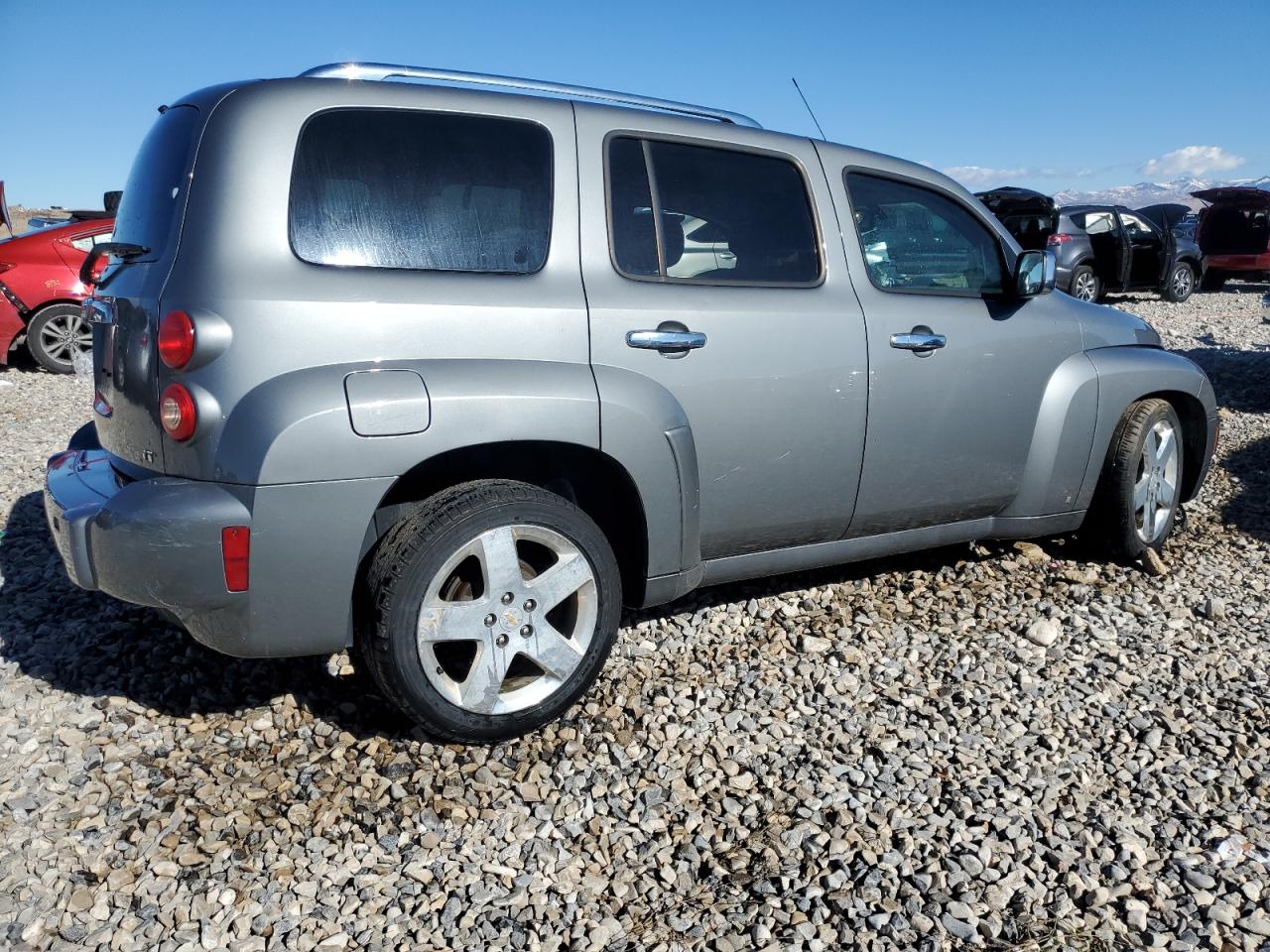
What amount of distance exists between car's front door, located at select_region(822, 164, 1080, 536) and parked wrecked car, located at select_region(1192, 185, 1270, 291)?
708 inches

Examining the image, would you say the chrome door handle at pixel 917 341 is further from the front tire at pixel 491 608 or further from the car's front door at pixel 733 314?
the front tire at pixel 491 608

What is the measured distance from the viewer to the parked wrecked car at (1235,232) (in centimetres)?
1945

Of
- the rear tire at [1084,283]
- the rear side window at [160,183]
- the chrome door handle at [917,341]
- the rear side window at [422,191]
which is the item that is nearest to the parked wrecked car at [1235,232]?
the rear tire at [1084,283]

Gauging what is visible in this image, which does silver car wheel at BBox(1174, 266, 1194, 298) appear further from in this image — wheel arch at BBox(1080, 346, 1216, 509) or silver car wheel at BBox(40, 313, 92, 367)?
silver car wheel at BBox(40, 313, 92, 367)

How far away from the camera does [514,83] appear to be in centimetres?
324

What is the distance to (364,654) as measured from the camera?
289cm

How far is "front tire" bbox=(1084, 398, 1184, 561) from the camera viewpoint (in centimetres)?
448

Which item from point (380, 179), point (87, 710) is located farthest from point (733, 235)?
point (87, 710)

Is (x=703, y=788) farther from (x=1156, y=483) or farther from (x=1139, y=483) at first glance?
(x=1156, y=483)

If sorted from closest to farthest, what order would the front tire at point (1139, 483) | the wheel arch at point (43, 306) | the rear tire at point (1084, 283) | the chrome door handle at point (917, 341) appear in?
the chrome door handle at point (917, 341) < the front tire at point (1139, 483) < the wheel arch at point (43, 306) < the rear tire at point (1084, 283)

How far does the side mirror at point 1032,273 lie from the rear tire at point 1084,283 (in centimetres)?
1218

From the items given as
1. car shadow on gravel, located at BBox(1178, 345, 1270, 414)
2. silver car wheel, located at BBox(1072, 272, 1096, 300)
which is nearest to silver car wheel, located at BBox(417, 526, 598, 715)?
car shadow on gravel, located at BBox(1178, 345, 1270, 414)

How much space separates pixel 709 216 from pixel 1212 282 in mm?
20348

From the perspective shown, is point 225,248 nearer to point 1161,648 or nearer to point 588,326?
point 588,326
